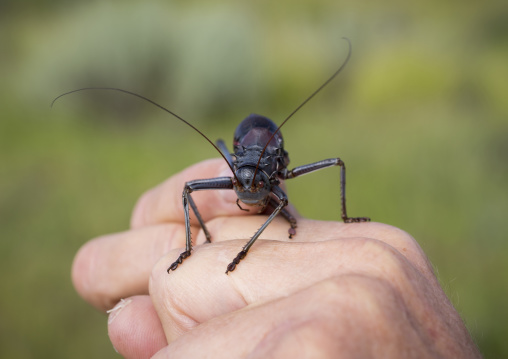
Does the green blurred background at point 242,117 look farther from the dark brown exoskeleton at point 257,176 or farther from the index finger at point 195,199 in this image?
the dark brown exoskeleton at point 257,176

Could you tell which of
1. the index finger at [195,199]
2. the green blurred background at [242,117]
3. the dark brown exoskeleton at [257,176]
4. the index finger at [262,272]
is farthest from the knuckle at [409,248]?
the green blurred background at [242,117]

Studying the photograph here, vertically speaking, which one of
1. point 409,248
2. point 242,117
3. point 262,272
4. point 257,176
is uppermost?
point 257,176

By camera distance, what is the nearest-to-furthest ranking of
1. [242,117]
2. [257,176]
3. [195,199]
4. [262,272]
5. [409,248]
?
[262,272] < [409,248] < [257,176] < [195,199] < [242,117]

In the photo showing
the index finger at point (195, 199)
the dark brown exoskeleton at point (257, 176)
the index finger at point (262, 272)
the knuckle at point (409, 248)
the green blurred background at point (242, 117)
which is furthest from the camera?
the green blurred background at point (242, 117)

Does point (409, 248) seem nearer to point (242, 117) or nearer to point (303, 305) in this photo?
point (303, 305)

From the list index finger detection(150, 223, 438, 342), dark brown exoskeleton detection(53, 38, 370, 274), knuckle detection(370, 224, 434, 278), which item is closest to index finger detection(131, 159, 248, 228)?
dark brown exoskeleton detection(53, 38, 370, 274)

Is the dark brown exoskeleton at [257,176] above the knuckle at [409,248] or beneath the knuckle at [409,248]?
above

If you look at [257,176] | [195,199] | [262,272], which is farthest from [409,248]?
[195,199]
